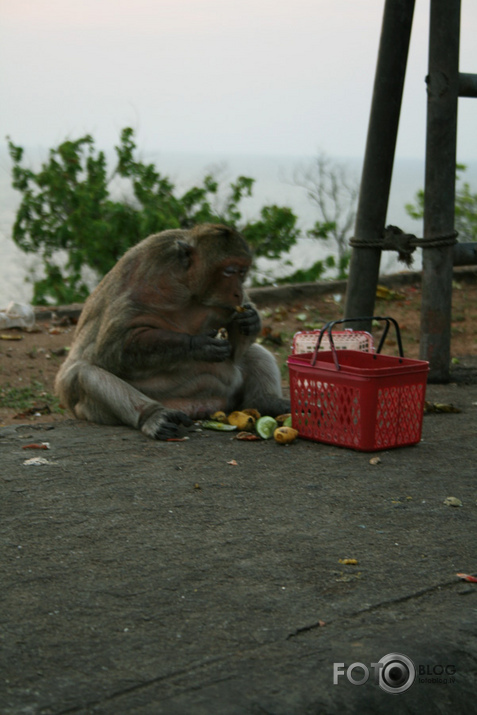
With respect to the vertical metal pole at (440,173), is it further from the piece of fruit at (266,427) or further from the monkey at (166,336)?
the piece of fruit at (266,427)

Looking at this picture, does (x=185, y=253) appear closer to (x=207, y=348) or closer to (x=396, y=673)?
(x=207, y=348)

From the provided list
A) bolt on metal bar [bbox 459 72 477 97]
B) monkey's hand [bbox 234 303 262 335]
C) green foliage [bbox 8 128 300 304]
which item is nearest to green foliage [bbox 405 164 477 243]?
green foliage [bbox 8 128 300 304]

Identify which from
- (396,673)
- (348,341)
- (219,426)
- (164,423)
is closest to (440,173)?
(348,341)

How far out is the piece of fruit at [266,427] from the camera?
14.3 feet

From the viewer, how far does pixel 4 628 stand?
2248 mm

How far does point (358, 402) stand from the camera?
158 inches

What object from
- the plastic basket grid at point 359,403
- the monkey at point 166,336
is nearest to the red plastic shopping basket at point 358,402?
the plastic basket grid at point 359,403

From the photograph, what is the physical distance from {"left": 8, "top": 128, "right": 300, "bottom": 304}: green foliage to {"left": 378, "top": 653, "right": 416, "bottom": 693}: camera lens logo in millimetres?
8172

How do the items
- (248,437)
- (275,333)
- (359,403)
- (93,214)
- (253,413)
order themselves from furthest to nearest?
1. (93,214)
2. (275,333)
3. (253,413)
4. (248,437)
5. (359,403)

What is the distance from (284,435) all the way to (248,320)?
71 centimetres

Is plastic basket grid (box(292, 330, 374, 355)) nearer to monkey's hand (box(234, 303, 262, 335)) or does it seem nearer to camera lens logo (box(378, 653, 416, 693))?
monkey's hand (box(234, 303, 262, 335))

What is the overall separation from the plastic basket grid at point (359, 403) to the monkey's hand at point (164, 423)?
565 mm

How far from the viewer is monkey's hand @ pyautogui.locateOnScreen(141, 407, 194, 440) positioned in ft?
14.0

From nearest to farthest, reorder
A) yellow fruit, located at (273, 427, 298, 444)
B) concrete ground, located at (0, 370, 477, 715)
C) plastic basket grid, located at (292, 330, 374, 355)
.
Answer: concrete ground, located at (0, 370, 477, 715) → yellow fruit, located at (273, 427, 298, 444) → plastic basket grid, located at (292, 330, 374, 355)
